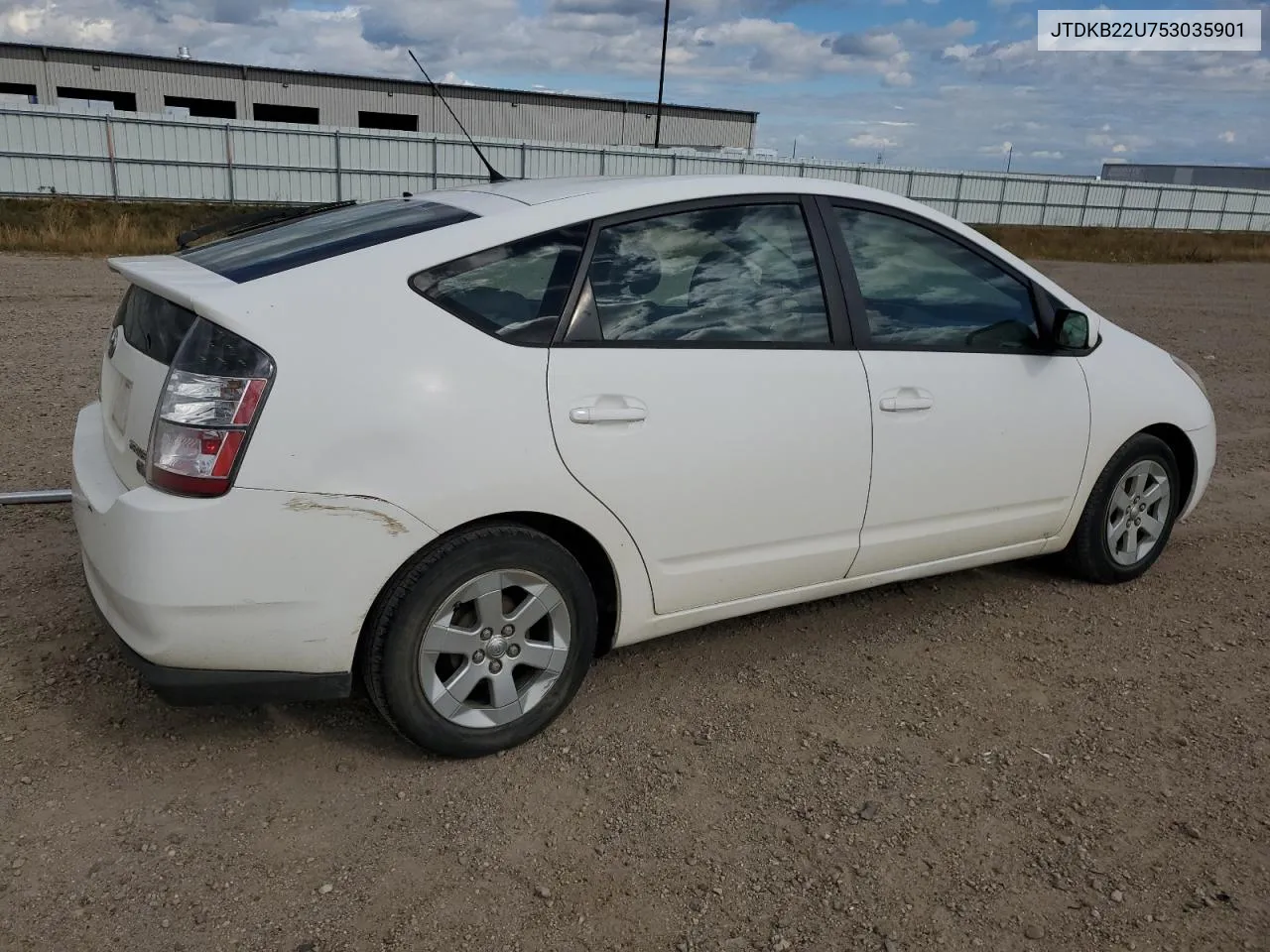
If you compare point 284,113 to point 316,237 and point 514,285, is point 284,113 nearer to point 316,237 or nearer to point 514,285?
point 316,237

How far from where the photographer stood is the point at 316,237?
10.5ft

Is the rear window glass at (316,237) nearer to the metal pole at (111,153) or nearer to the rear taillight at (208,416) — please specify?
the rear taillight at (208,416)

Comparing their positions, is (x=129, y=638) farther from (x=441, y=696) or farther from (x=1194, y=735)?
(x=1194, y=735)

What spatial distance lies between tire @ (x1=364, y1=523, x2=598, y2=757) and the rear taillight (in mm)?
574

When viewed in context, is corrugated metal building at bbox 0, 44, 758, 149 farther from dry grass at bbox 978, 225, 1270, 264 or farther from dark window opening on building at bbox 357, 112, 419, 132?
dry grass at bbox 978, 225, 1270, 264

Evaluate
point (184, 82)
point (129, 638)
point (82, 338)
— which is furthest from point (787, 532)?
point (184, 82)

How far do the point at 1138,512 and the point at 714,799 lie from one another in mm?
2703

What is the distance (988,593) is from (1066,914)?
2.14 metres

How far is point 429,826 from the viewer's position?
2.81 meters

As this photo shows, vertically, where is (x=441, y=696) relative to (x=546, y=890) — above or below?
above

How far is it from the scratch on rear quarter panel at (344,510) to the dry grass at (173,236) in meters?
12.4

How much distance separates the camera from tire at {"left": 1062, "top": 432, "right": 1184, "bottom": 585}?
4379 mm

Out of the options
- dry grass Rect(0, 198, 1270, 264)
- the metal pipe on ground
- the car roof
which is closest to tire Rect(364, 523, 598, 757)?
the car roof

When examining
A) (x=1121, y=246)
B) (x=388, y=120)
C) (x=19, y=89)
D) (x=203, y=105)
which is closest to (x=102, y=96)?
(x=19, y=89)
